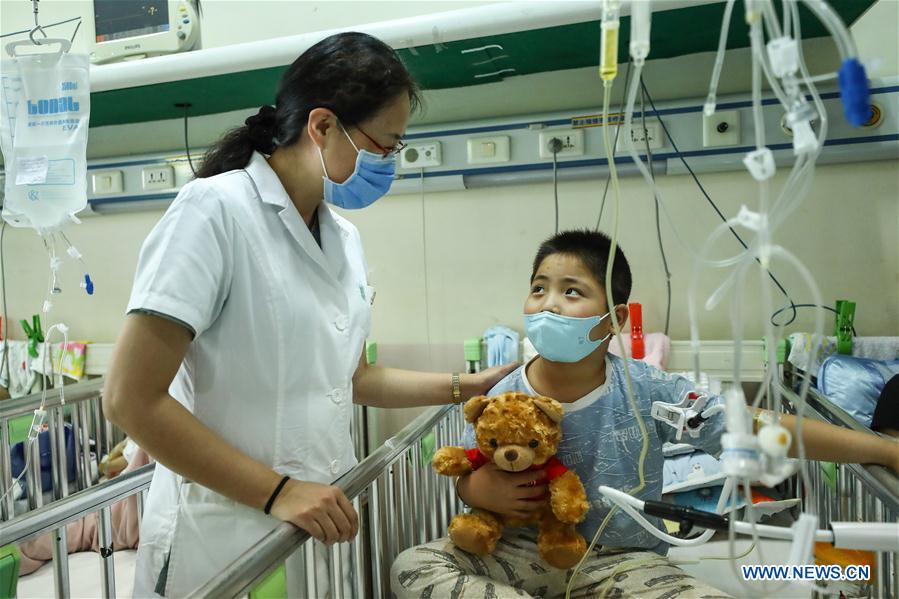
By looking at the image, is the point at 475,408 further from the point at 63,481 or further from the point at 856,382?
the point at 63,481

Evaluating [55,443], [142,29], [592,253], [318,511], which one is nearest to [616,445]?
[592,253]

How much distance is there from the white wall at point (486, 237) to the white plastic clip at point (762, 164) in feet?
5.38

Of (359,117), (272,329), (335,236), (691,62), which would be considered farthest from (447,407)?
(691,62)

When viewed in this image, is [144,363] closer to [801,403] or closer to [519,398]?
[519,398]

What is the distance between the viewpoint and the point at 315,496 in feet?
3.09

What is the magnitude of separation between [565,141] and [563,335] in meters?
1.13

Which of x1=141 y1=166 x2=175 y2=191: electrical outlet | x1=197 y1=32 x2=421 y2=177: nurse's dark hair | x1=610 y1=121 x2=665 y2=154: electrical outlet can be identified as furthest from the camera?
x1=141 y1=166 x2=175 y2=191: electrical outlet

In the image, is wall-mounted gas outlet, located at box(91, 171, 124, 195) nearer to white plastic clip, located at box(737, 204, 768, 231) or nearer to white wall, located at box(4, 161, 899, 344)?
white wall, located at box(4, 161, 899, 344)

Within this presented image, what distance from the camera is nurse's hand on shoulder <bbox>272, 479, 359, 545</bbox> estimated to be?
0.92 meters

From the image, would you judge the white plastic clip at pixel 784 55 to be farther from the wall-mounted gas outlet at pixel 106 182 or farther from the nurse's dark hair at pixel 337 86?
the wall-mounted gas outlet at pixel 106 182

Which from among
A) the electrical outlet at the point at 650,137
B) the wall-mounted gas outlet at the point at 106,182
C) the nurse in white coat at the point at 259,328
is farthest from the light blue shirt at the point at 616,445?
the wall-mounted gas outlet at the point at 106,182

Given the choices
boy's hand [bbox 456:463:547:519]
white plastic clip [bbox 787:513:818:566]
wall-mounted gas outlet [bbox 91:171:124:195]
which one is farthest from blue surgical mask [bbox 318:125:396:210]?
wall-mounted gas outlet [bbox 91:171:124:195]

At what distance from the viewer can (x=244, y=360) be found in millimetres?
1074

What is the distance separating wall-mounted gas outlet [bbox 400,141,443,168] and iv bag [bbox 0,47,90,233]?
111 cm
